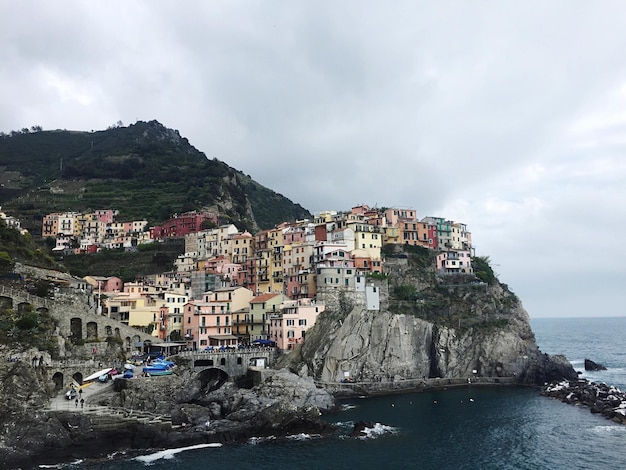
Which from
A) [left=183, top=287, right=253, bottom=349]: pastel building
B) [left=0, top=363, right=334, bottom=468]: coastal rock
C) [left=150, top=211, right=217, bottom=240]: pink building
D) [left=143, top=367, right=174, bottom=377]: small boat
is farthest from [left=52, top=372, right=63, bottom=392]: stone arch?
[left=150, top=211, right=217, bottom=240]: pink building

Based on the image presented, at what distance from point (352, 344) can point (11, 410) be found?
42.1 meters

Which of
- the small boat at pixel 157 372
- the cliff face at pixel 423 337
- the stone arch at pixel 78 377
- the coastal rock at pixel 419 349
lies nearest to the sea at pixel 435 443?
the coastal rock at pixel 419 349

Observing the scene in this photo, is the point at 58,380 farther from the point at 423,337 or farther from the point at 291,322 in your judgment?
the point at 423,337

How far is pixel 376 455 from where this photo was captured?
45.3m

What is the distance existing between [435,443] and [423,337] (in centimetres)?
3091

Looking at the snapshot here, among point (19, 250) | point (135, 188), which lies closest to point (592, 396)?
point (19, 250)

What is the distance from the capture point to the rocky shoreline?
60.2 m

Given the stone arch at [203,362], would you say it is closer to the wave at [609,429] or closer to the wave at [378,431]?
the wave at [378,431]

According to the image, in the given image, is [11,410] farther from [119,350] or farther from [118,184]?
[118,184]

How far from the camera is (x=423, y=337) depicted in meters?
80.2

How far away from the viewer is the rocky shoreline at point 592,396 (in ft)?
198

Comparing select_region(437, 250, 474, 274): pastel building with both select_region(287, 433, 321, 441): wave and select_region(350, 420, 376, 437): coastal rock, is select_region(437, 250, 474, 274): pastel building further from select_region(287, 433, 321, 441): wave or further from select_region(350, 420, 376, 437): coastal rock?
select_region(287, 433, 321, 441): wave

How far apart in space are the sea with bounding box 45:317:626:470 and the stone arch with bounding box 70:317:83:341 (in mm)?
22899

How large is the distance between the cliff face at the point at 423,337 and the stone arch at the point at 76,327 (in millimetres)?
26202
